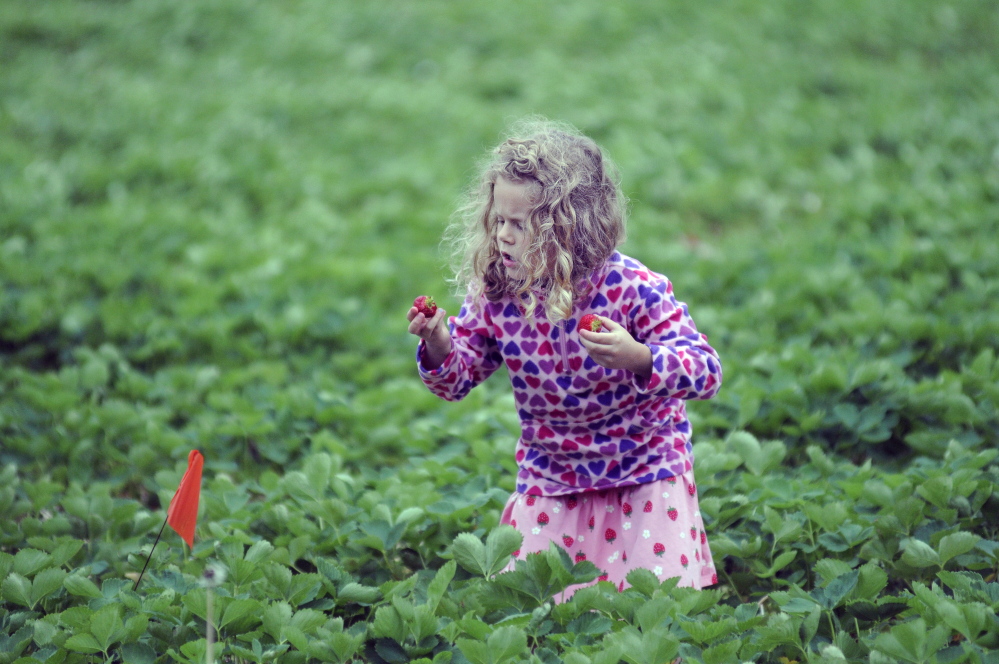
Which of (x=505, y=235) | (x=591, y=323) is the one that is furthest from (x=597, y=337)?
(x=505, y=235)

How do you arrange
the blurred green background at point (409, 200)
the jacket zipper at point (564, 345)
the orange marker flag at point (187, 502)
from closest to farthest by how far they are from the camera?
1. the orange marker flag at point (187, 502)
2. the jacket zipper at point (564, 345)
3. the blurred green background at point (409, 200)

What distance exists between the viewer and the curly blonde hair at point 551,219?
195cm

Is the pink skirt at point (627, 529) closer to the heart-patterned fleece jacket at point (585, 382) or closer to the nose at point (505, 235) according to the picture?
the heart-patterned fleece jacket at point (585, 382)

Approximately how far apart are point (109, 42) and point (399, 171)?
435cm

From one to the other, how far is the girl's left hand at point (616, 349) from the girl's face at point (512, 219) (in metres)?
0.24

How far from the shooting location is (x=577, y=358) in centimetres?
205

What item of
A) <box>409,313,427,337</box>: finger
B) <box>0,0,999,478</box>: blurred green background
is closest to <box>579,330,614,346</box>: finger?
<box>409,313,427,337</box>: finger

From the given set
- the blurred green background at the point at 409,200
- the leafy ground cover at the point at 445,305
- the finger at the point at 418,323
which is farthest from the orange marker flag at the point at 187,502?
the blurred green background at the point at 409,200

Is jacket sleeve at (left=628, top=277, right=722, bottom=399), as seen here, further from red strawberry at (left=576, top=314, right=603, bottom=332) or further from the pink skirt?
the pink skirt

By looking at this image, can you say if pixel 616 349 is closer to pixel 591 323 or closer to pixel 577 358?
pixel 591 323

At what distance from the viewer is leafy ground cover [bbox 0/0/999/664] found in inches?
77.4

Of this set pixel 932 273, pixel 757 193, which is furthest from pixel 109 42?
pixel 932 273

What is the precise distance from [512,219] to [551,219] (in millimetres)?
94

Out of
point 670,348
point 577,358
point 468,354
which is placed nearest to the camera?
point 670,348
